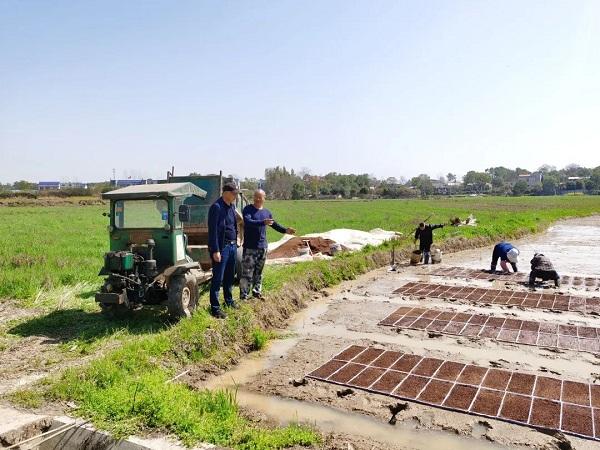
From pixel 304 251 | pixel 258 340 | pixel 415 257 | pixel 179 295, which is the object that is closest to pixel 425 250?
pixel 415 257

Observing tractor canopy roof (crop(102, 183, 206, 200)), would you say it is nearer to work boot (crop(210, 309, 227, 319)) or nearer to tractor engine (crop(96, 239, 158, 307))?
tractor engine (crop(96, 239, 158, 307))

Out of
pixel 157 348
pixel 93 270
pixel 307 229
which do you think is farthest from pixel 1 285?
pixel 307 229

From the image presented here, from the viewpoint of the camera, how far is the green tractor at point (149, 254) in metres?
5.84

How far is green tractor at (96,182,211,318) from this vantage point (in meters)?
5.84

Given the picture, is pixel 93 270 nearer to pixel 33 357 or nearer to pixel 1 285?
pixel 1 285

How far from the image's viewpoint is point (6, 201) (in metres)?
46.7

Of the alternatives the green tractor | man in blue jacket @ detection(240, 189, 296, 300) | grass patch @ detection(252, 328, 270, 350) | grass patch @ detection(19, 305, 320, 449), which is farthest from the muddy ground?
the green tractor

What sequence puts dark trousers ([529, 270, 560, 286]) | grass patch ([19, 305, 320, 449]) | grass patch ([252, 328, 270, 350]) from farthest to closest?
dark trousers ([529, 270, 560, 286])
grass patch ([252, 328, 270, 350])
grass patch ([19, 305, 320, 449])

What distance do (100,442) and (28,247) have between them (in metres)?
12.7

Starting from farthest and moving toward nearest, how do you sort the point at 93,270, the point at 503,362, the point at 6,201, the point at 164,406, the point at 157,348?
the point at 6,201 → the point at 93,270 → the point at 503,362 → the point at 157,348 → the point at 164,406

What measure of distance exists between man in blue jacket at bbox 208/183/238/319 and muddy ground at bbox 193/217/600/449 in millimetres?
983

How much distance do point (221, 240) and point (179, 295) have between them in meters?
0.88

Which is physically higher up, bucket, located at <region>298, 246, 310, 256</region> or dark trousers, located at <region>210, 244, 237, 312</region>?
dark trousers, located at <region>210, 244, 237, 312</region>

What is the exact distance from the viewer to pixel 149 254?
6.12m
